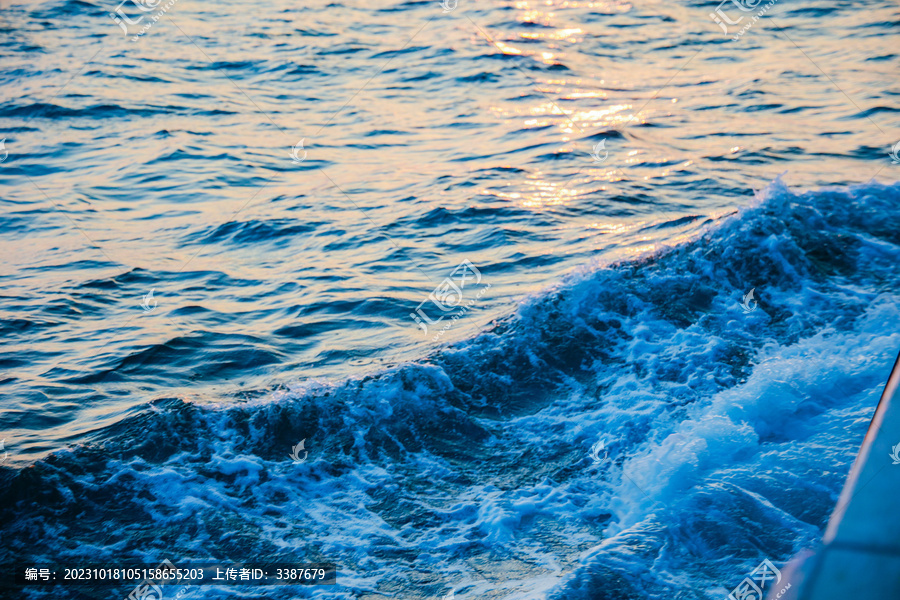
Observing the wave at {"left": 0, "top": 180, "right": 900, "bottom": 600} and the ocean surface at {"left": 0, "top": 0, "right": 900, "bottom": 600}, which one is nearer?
the wave at {"left": 0, "top": 180, "right": 900, "bottom": 600}

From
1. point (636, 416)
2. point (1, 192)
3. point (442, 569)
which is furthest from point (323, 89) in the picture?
point (442, 569)

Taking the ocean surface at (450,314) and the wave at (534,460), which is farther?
the ocean surface at (450,314)

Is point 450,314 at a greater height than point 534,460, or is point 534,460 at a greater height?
point 450,314

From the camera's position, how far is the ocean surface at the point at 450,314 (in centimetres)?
416

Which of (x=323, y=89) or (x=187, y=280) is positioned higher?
(x=323, y=89)

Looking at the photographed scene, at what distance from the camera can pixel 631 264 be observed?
22.8ft

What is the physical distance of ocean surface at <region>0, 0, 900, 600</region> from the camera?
A: 4.16m

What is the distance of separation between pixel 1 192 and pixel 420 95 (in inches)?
260

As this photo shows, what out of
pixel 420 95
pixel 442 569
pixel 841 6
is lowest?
pixel 442 569

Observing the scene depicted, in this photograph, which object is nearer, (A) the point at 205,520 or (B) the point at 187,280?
(A) the point at 205,520

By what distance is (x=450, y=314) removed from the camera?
655cm

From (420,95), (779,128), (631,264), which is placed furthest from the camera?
(420,95)

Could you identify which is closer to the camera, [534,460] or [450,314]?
[534,460]

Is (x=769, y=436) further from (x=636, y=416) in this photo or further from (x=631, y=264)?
(x=631, y=264)
